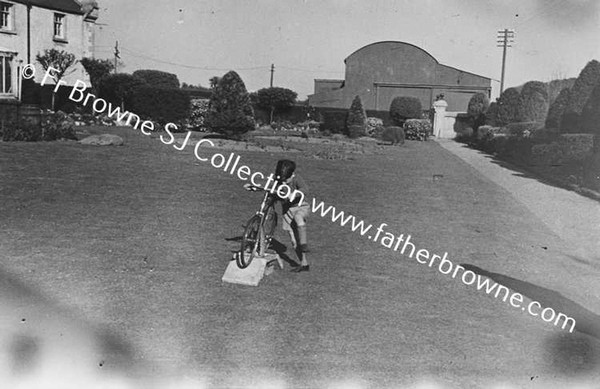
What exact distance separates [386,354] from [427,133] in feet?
122

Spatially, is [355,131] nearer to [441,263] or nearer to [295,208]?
[441,263]

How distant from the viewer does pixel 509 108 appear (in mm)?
37219

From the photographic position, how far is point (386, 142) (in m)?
33.7

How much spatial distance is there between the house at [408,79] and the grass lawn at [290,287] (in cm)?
4742

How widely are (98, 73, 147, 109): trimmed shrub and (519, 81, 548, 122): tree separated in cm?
2327

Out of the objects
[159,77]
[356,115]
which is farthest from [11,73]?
[356,115]

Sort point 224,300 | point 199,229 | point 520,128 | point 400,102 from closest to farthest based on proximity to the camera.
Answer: point 224,300
point 199,229
point 520,128
point 400,102

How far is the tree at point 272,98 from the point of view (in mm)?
44594

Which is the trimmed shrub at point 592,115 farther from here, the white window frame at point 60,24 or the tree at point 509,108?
the white window frame at point 60,24

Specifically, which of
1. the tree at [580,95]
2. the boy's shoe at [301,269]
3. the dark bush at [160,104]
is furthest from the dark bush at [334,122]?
the boy's shoe at [301,269]

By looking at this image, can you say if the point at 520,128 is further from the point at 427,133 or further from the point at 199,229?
the point at 199,229

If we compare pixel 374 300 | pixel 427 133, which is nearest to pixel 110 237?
pixel 374 300

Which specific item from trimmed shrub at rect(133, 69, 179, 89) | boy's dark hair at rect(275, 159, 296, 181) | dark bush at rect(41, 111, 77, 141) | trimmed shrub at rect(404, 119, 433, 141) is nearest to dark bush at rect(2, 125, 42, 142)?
dark bush at rect(41, 111, 77, 141)

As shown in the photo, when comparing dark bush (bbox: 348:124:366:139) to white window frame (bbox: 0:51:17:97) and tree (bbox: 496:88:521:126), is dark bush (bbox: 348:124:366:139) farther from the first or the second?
white window frame (bbox: 0:51:17:97)
